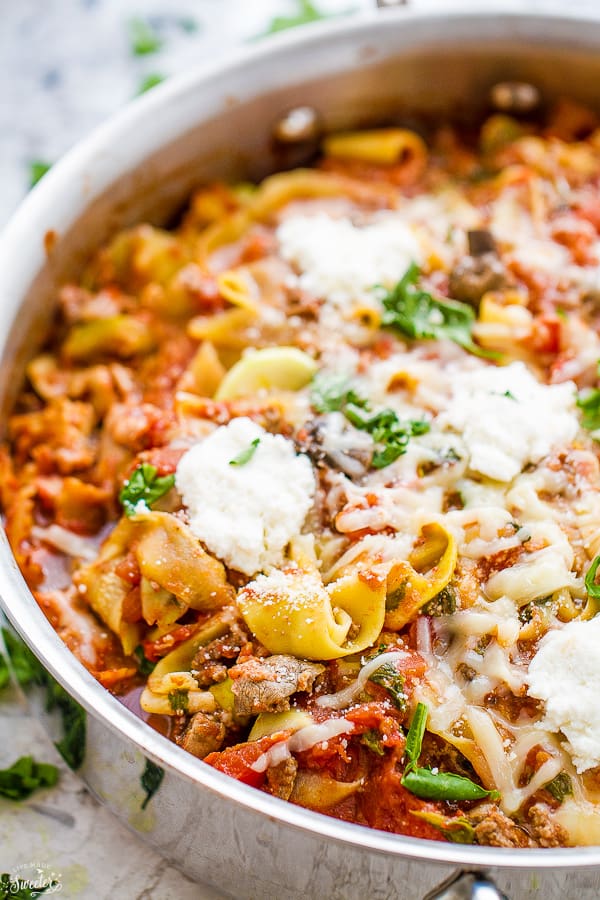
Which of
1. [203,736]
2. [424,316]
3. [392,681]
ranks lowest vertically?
[203,736]

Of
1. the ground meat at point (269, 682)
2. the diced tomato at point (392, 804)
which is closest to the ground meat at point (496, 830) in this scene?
the diced tomato at point (392, 804)

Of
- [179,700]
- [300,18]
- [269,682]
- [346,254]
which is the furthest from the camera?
[300,18]

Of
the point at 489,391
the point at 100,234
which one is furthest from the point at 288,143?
the point at 489,391

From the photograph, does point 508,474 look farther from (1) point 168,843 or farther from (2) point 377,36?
(2) point 377,36

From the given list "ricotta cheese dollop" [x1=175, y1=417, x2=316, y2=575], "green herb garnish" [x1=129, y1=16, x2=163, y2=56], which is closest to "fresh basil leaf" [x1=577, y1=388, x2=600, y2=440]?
"ricotta cheese dollop" [x1=175, y1=417, x2=316, y2=575]

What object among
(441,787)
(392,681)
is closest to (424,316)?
(392,681)

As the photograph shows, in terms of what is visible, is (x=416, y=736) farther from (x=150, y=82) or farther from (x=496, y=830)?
(x=150, y=82)

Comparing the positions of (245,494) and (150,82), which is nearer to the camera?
(245,494)
